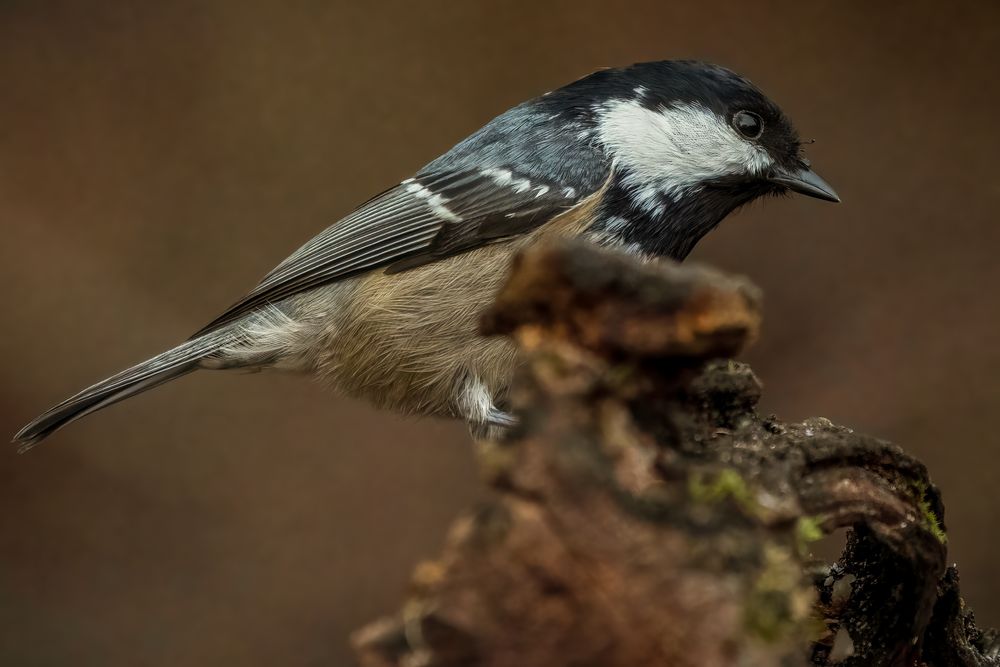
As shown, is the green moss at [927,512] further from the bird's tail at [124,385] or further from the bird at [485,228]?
the bird's tail at [124,385]

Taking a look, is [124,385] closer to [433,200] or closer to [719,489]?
[433,200]

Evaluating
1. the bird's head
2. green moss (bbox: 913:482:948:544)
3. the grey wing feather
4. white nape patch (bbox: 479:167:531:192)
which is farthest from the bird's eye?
green moss (bbox: 913:482:948:544)

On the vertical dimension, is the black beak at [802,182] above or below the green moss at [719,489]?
above

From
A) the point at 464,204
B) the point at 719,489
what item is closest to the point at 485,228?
the point at 464,204

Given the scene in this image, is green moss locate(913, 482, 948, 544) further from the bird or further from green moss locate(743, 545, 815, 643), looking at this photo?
the bird

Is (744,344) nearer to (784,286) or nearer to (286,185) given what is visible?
(784,286)

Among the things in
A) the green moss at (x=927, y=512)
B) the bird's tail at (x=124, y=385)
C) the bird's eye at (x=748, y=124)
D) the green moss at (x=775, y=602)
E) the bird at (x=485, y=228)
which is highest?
the bird's eye at (x=748, y=124)

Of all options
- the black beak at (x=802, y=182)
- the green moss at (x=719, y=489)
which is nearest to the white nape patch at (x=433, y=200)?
the black beak at (x=802, y=182)
